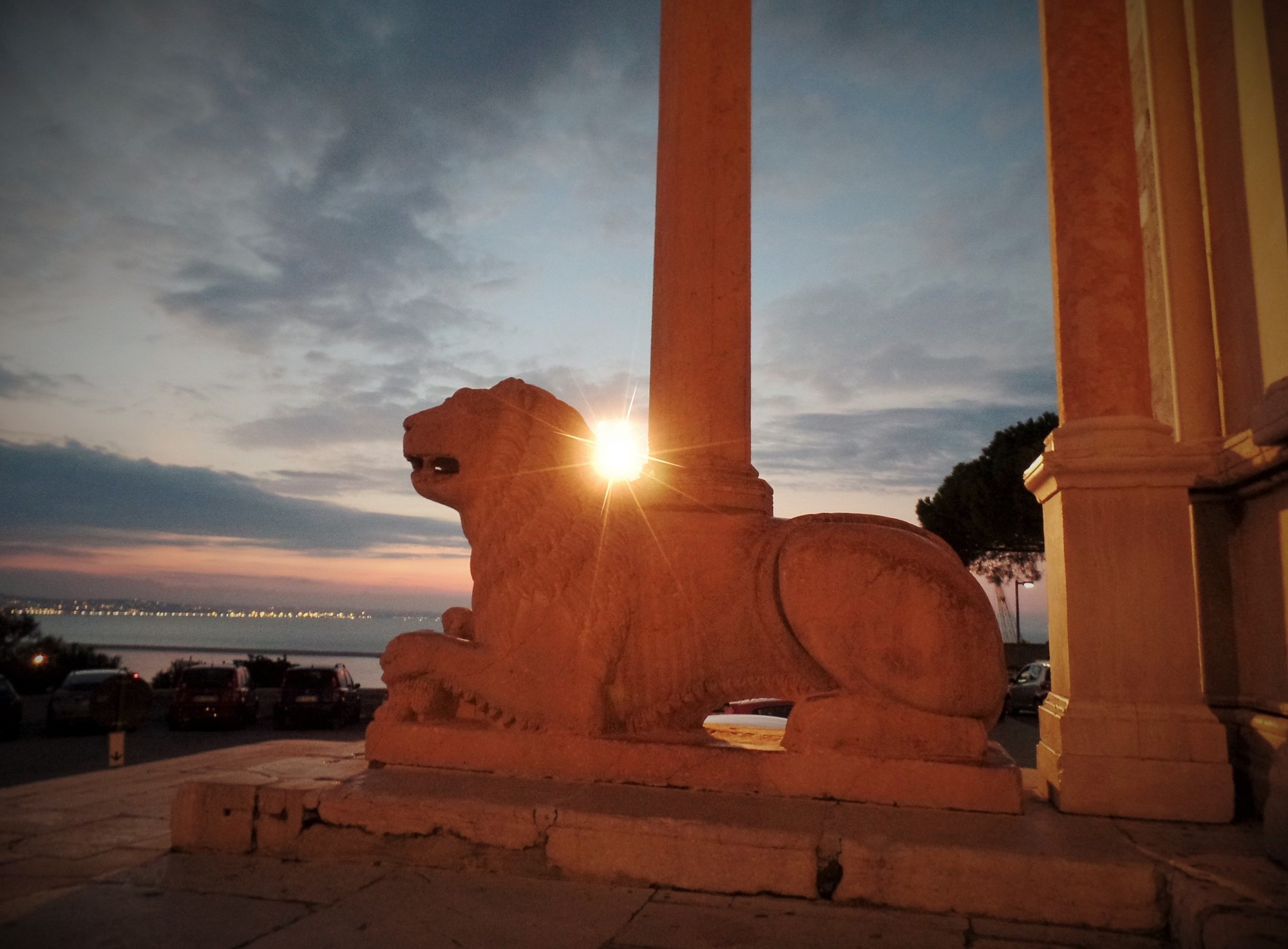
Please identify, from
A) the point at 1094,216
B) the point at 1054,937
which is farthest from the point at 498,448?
the point at 1094,216

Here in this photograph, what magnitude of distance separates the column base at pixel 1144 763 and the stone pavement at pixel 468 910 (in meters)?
0.14

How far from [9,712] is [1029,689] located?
15966 mm

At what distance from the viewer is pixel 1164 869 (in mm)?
2465

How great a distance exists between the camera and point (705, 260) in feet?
14.0

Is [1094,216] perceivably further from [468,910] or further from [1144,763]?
[468,910]

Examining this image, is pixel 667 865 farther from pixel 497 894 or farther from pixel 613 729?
pixel 613 729

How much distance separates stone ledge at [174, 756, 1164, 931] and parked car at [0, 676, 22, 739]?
1120 cm

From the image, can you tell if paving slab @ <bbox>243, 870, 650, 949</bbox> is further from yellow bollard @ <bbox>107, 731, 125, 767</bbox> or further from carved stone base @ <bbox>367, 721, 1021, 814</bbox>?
yellow bollard @ <bbox>107, 731, 125, 767</bbox>

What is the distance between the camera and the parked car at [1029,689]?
560 inches

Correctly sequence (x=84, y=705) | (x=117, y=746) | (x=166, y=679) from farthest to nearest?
1. (x=166, y=679)
2. (x=84, y=705)
3. (x=117, y=746)

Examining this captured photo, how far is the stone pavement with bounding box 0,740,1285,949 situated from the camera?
2344 mm

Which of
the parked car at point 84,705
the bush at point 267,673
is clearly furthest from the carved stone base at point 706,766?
the bush at point 267,673

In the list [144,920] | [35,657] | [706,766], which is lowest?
[35,657]

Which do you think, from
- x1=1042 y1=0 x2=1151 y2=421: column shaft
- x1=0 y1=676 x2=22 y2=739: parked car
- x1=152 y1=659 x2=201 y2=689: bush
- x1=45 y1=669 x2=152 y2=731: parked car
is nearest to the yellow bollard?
x1=45 y1=669 x2=152 y2=731: parked car
